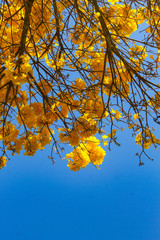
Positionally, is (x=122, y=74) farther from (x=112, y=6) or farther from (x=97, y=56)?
(x=112, y=6)

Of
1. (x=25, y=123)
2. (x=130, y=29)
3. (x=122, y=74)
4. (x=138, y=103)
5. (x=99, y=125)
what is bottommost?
(x=25, y=123)

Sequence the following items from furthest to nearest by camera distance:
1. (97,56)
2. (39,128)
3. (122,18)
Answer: (122,18) < (97,56) < (39,128)

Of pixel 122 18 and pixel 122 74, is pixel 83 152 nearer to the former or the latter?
pixel 122 74

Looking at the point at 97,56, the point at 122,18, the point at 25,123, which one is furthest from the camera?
the point at 122,18

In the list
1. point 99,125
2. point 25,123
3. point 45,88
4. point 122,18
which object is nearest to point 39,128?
point 25,123

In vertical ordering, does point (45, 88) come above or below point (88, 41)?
below

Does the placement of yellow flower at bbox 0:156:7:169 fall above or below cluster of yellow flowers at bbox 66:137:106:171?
below

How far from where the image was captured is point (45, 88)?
278 cm

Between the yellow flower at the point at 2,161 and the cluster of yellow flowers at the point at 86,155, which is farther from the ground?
the cluster of yellow flowers at the point at 86,155

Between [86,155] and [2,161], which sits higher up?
[86,155]

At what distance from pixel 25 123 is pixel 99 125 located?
0.72 m

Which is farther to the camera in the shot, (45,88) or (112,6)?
(112,6)

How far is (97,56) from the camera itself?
2973 millimetres

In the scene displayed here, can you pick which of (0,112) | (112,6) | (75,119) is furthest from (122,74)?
(0,112)
